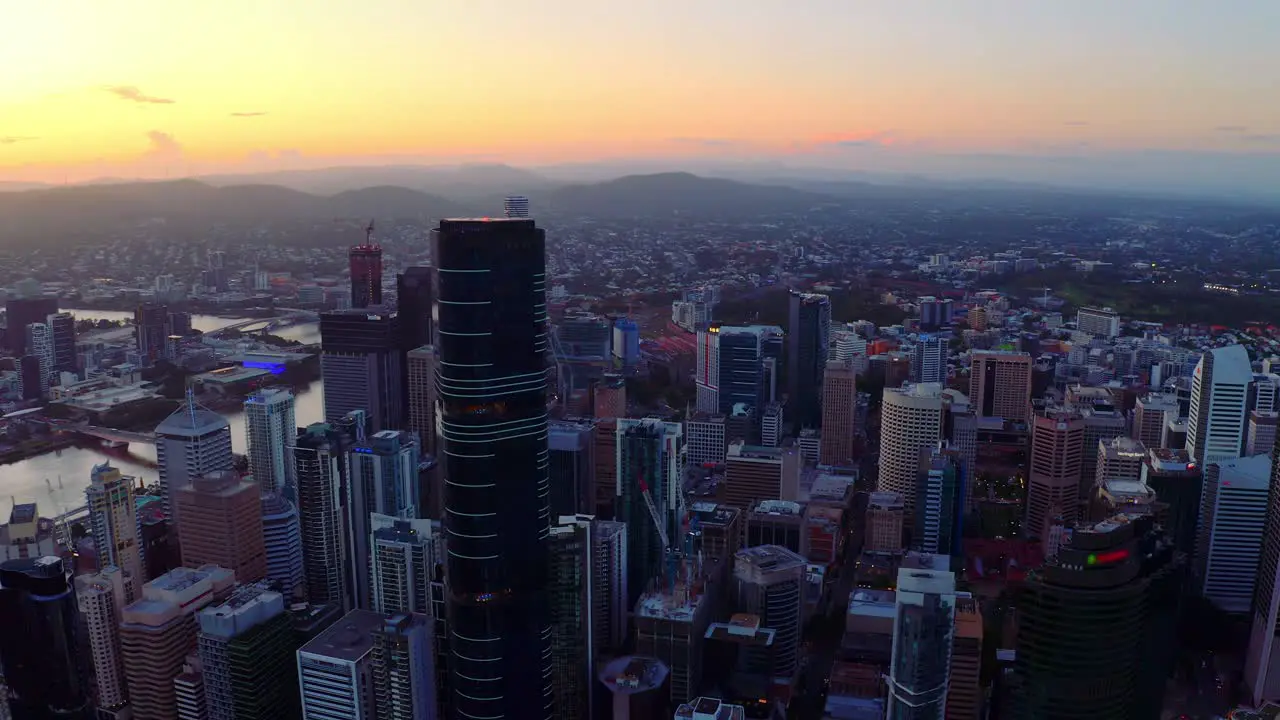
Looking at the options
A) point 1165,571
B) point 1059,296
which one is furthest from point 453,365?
point 1059,296

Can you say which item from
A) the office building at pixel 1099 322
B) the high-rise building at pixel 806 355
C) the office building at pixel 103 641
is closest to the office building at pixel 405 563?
the office building at pixel 103 641

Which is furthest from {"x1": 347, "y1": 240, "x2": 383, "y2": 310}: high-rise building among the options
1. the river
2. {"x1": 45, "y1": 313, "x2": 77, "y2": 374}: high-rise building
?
{"x1": 45, "y1": 313, "x2": 77, "y2": 374}: high-rise building

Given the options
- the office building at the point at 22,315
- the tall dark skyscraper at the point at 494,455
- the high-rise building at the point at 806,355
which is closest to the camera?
the tall dark skyscraper at the point at 494,455

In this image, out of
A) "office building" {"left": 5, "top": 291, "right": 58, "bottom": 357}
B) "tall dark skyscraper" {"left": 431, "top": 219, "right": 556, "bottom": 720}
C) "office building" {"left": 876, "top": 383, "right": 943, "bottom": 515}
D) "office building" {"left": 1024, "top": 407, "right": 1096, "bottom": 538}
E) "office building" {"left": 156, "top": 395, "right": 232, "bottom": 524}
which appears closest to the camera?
"tall dark skyscraper" {"left": 431, "top": 219, "right": 556, "bottom": 720}

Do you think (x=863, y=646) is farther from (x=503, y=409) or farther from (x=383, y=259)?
(x=383, y=259)

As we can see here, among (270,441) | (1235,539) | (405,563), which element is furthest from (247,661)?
(1235,539)

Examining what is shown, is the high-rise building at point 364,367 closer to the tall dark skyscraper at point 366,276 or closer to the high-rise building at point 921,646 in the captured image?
the tall dark skyscraper at point 366,276

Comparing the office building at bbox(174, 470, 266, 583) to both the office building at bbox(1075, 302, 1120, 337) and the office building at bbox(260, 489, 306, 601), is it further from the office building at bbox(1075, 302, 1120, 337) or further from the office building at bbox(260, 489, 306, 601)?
the office building at bbox(1075, 302, 1120, 337)
